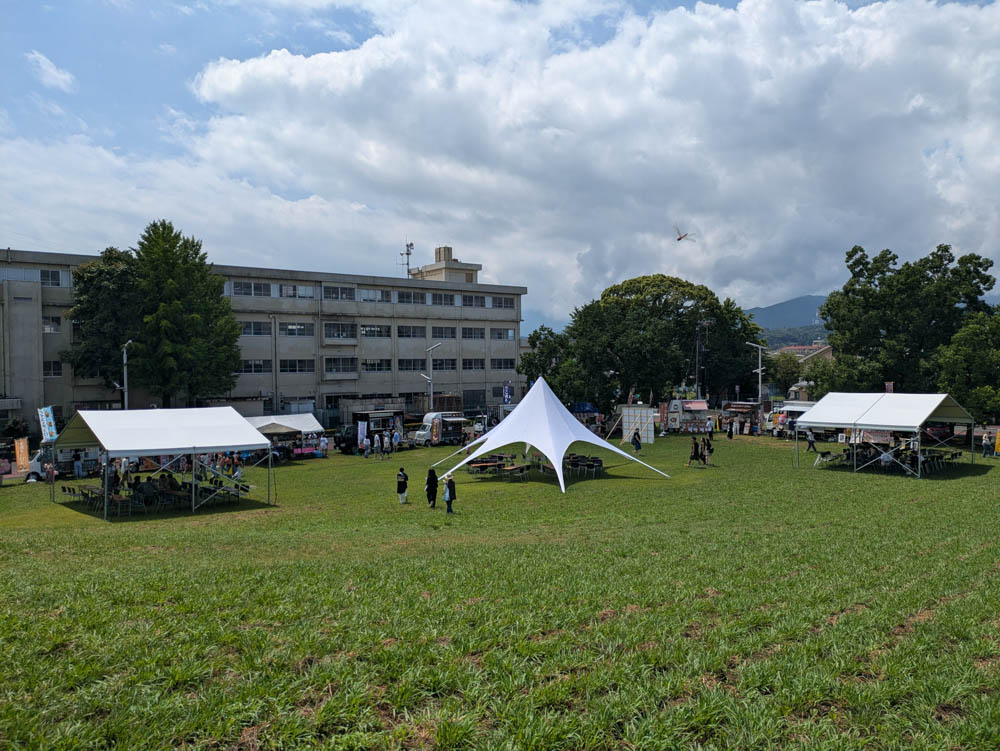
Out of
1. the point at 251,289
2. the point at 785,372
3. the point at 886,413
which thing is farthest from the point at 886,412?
the point at 785,372

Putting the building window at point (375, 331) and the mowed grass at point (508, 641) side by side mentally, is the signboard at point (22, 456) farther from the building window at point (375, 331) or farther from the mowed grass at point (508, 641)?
the building window at point (375, 331)

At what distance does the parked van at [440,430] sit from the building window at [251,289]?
18509mm

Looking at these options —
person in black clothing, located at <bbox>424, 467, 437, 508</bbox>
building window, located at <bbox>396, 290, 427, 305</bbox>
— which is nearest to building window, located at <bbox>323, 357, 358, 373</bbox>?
building window, located at <bbox>396, 290, 427, 305</bbox>

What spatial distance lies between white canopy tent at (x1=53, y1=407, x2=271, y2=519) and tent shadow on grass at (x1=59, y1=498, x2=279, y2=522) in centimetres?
38

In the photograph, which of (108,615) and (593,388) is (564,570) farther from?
(593,388)

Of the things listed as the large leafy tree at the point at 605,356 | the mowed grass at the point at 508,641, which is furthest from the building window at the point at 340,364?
the mowed grass at the point at 508,641

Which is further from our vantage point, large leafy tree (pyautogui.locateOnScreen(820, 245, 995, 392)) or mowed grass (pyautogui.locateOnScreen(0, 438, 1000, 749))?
large leafy tree (pyautogui.locateOnScreen(820, 245, 995, 392))

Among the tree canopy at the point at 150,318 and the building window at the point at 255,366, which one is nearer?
the tree canopy at the point at 150,318

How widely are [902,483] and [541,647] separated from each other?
21.7 meters

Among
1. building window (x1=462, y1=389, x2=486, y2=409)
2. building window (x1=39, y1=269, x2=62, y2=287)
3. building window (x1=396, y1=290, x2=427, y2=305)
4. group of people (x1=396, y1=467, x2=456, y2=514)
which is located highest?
building window (x1=396, y1=290, x2=427, y2=305)

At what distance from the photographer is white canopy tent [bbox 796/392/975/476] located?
83.0 ft

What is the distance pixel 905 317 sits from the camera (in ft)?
136

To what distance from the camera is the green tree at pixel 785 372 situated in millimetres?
91500

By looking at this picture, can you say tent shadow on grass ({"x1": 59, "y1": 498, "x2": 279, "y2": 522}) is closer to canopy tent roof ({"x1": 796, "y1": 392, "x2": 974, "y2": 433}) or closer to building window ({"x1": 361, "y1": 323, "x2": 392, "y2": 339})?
canopy tent roof ({"x1": 796, "y1": 392, "x2": 974, "y2": 433})
